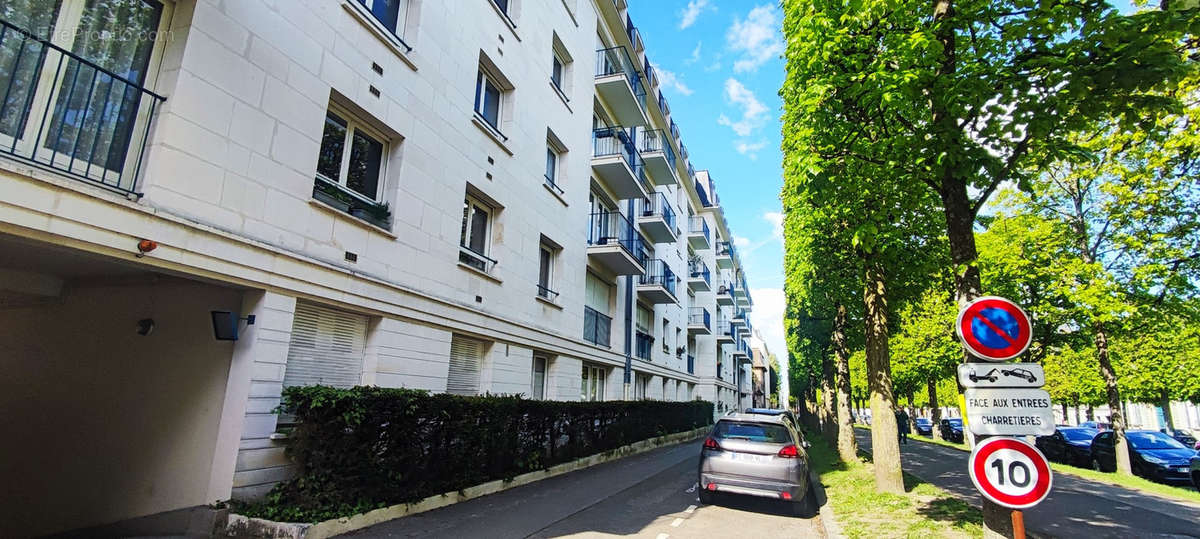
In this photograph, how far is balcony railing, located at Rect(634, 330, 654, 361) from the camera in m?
22.2

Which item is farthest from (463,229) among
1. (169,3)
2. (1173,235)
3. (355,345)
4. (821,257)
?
(1173,235)

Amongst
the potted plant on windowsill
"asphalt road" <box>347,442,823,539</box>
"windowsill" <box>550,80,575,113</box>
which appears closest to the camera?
"asphalt road" <box>347,442,823,539</box>

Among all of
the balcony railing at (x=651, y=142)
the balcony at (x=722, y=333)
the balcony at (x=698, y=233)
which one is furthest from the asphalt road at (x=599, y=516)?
the balcony at (x=722, y=333)

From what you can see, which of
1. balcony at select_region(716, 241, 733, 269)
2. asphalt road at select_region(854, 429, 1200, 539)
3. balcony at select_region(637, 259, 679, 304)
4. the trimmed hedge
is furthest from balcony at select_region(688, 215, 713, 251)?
the trimmed hedge

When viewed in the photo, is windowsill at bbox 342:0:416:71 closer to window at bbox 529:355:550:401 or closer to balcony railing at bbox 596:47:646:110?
window at bbox 529:355:550:401

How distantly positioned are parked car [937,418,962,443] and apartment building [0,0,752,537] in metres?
33.9

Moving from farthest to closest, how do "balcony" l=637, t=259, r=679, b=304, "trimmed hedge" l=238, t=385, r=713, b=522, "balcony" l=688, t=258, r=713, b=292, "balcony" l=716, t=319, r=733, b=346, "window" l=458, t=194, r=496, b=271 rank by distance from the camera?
"balcony" l=716, t=319, r=733, b=346
"balcony" l=688, t=258, r=713, b=292
"balcony" l=637, t=259, r=679, b=304
"window" l=458, t=194, r=496, b=271
"trimmed hedge" l=238, t=385, r=713, b=522

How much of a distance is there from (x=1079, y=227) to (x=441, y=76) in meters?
20.1

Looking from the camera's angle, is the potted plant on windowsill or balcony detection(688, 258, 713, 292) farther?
balcony detection(688, 258, 713, 292)

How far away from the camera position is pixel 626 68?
69.4 feet

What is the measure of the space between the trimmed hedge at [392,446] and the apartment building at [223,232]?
1.77ft

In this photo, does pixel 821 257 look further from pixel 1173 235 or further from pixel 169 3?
pixel 169 3

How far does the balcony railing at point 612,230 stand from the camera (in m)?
18.0

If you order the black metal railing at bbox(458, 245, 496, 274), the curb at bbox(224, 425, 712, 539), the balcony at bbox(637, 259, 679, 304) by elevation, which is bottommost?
the curb at bbox(224, 425, 712, 539)
